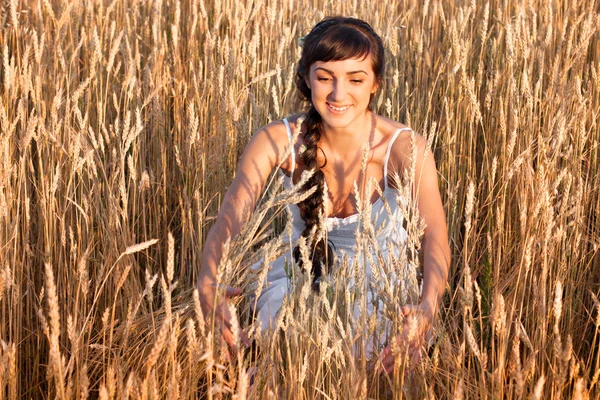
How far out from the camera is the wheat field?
4.34ft

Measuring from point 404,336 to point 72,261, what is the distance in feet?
2.81

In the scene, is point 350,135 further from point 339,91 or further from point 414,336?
point 414,336

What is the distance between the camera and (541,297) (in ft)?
4.68

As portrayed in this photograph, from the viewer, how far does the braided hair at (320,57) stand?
2051 millimetres

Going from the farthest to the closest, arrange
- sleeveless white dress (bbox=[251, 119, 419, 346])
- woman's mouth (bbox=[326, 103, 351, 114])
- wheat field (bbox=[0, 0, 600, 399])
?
sleeveless white dress (bbox=[251, 119, 419, 346]), woman's mouth (bbox=[326, 103, 351, 114]), wheat field (bbox=[0, 0, 600, 399])

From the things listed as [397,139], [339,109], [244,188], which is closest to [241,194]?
[244,188]

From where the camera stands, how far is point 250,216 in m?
2.11

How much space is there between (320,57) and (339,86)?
0.10 m

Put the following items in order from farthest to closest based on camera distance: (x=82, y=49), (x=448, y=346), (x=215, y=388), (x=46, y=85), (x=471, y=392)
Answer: (x=82, y=49) → (x=46, y=85) → (x=471, y=392) → (x=448, y=346) → (x=215, y=388)

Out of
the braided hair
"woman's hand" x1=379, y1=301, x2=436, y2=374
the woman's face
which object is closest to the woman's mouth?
the woman's face

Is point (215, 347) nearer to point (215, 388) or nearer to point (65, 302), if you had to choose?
point (215, 388)

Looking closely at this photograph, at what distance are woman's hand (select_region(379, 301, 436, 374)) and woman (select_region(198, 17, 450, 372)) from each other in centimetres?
10

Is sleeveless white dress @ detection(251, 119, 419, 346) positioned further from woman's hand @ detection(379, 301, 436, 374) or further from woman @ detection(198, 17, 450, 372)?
woman's hand @ detection(379, 301, 436, 374)

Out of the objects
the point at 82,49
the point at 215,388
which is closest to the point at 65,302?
the point at 215,388
